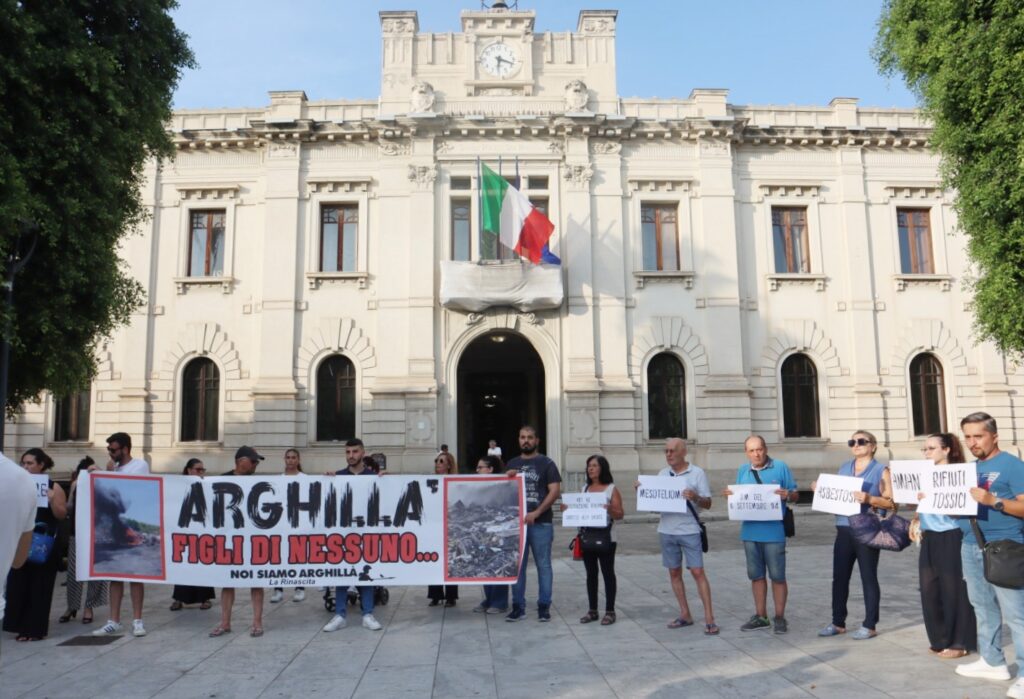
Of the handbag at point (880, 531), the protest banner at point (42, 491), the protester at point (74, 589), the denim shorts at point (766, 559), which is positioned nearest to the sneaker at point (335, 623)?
the protester at point (74, 589)

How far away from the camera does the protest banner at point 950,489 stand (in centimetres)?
607

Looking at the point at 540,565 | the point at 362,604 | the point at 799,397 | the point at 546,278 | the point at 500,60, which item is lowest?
the point at 362,604

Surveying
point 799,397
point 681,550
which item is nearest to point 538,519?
point 681,550

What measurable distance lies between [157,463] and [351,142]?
35.7 ft

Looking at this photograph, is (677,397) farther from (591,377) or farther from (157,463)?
(157,463)

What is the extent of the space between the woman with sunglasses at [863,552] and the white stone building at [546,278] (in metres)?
13.7

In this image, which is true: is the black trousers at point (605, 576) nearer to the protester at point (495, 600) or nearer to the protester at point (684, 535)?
the protester at point (684, 535)

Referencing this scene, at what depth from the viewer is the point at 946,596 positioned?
6.84m

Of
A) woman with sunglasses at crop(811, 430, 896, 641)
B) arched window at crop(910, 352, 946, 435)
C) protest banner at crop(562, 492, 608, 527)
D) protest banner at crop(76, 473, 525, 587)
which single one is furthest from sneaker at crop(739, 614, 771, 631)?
arched window at crop(910, 352, 946, 435)

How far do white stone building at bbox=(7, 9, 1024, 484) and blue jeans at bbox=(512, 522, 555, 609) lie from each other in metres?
12.7

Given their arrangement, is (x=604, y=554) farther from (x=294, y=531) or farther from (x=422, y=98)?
(x=422, y=98)

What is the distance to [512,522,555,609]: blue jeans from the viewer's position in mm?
8430

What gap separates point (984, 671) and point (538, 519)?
4366 millimetres

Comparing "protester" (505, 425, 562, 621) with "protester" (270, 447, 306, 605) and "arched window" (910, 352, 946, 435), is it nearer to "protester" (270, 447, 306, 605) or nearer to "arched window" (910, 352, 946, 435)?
"protester" (270, 447, 306, 605)
